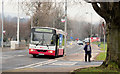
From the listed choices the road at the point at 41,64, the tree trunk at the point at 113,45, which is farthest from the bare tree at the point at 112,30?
the road at the point at 41,64

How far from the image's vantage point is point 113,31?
11.4 m

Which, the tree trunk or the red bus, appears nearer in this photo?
the tree trunk

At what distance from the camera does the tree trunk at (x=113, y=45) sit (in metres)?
11.3

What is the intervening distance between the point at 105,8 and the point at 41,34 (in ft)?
44.6

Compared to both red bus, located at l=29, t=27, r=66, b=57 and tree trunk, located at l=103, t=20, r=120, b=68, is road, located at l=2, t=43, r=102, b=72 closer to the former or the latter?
red bus, located at l=29, t=27, r=66, b=57

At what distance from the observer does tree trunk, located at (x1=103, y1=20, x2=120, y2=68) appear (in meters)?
11.3

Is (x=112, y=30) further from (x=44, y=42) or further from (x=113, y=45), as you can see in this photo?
(x=44, y=42)

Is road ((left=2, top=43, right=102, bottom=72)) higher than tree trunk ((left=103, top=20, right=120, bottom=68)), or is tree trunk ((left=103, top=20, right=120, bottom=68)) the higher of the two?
tree trunk ((left=103, top=20, right=120, bottom=68))

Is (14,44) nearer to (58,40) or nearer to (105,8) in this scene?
(58,40)

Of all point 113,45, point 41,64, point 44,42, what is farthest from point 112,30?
point 44,42

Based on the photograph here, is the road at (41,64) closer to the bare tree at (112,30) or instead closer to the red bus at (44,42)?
the red bus at (44,42)

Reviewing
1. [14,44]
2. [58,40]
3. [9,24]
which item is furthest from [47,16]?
[9,24]

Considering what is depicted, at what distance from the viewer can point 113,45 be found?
1138 centimetres

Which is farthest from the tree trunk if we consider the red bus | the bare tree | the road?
the red bus
